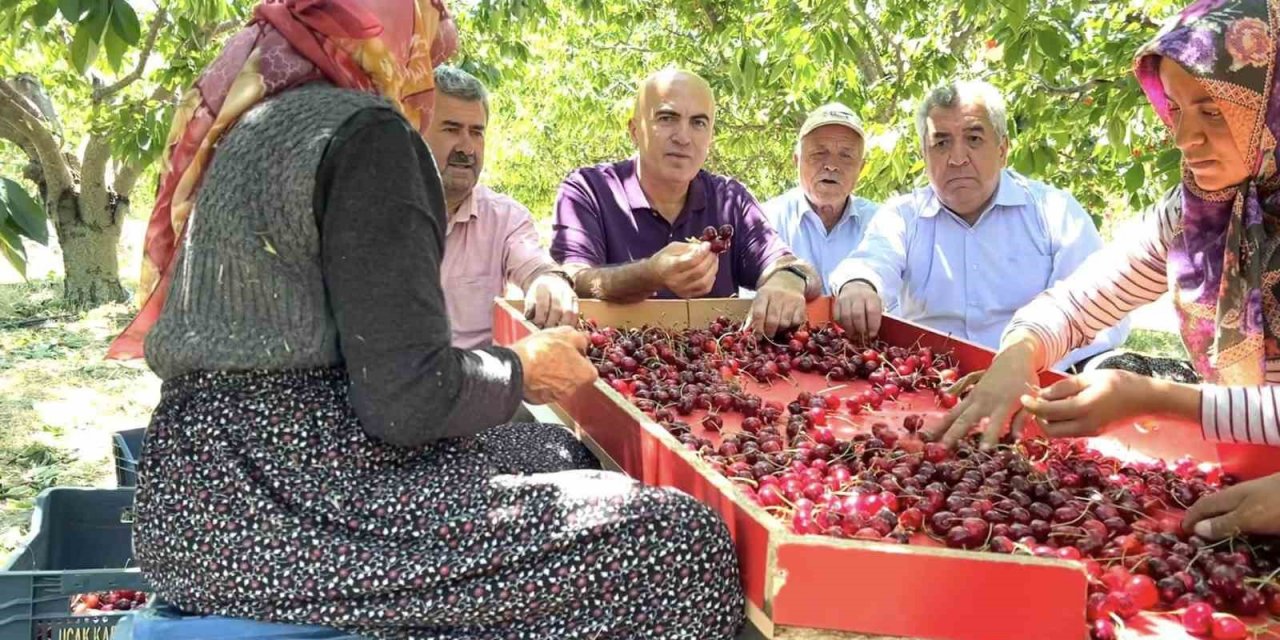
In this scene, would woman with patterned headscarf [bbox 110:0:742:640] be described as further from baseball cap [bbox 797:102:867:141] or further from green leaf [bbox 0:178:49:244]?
baseball cap [bbox 797:102:867:141]

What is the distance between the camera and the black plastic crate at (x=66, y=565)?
2289 mm

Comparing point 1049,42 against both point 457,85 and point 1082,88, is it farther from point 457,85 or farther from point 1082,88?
point 457,85

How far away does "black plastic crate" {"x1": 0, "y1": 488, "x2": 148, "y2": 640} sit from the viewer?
2.29 m

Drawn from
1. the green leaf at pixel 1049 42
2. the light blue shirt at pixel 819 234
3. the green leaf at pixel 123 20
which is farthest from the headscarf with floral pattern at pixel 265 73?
the light blue shirt at pixel 819 234

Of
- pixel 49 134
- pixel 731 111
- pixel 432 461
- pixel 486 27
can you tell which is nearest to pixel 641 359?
pixel 432 461

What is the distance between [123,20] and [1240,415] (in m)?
2.46

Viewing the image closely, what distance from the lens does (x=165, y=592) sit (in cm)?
171

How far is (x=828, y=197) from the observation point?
205 inches

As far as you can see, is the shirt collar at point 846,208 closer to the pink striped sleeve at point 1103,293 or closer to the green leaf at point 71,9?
the pink striped sleeve at point 1103,293

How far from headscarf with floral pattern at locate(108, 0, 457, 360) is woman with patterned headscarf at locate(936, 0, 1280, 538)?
4.49 ft

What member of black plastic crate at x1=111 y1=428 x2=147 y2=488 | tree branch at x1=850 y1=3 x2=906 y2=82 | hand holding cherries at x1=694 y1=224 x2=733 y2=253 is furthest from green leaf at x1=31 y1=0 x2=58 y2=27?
tree branch at x1=850 y1=3 x2=906 y2=82

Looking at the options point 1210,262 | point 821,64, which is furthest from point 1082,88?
point 1210,262

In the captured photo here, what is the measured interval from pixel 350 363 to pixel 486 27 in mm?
6657

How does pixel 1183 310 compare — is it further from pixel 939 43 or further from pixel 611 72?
pixel 611 72
